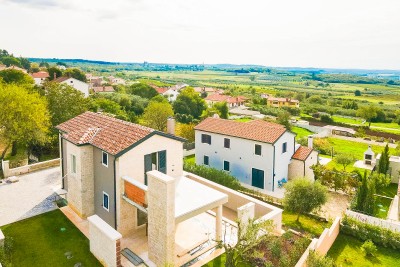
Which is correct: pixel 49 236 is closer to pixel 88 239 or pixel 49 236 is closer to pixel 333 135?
pixel 88 239

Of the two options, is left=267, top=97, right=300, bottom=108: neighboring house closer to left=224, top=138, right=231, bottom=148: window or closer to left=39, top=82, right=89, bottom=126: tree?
left=39, top=82, right=89, bottom=126: tree

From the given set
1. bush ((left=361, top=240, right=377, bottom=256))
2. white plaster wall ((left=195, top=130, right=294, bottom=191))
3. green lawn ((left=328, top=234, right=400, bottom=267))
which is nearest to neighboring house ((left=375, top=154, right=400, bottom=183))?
white plaster wall ((left=195, top=130, right=294, bottom=191))

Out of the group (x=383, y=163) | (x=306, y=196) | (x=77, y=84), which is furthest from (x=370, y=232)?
(x=77, y=84)

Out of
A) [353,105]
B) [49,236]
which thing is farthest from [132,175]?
[353,105]

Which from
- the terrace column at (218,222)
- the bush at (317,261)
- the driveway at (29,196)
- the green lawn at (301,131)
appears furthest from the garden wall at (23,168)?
the green lawn at (301,131)

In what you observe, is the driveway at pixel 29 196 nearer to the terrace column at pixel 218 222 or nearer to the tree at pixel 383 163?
the terrace column at pixel 218 222

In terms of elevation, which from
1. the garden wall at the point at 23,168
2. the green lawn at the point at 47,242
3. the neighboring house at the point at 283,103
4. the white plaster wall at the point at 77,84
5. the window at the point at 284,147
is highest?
the white plaster wall at the point at 77,84
